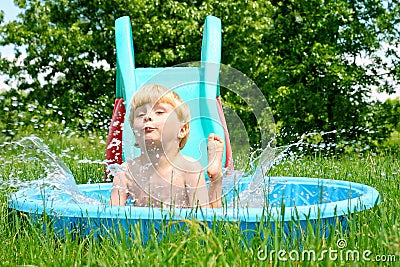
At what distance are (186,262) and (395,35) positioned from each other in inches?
312

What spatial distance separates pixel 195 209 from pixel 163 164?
691mm

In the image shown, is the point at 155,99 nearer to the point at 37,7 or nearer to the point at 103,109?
the point at 103,109

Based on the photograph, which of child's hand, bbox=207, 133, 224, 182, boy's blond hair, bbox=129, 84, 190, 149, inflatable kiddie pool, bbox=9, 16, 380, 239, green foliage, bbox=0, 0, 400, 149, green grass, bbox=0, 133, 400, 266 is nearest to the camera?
green grass, bbox=0, 133, 400, 266

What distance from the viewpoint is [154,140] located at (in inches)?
104

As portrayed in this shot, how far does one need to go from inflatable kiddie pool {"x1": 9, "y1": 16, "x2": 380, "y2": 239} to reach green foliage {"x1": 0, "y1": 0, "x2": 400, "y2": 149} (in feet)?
15.0

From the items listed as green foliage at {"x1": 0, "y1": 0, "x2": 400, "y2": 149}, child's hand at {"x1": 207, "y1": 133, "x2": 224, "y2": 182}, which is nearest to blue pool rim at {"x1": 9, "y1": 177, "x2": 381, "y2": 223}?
child's hand at {"x1": 207, "y1": 133, "x2": 224, "y2": 182}

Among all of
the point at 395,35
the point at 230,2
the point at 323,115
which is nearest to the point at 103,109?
the point at 230,2

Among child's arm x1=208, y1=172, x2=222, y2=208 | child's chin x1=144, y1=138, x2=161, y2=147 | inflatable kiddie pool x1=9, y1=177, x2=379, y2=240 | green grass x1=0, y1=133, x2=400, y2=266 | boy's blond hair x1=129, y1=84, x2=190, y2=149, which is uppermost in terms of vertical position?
boy's blond hair x1=129, y1=84, x2=190, y2=149

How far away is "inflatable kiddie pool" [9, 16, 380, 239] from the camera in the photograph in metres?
2.07

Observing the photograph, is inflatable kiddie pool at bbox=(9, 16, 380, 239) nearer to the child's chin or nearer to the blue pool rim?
the blue pool rim

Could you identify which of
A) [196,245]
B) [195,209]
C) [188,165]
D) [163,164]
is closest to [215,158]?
[188,165]

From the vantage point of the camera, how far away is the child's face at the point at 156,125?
2.63 meters

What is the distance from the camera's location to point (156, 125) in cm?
264

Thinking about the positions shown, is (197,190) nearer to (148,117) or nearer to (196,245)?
(148,117)
